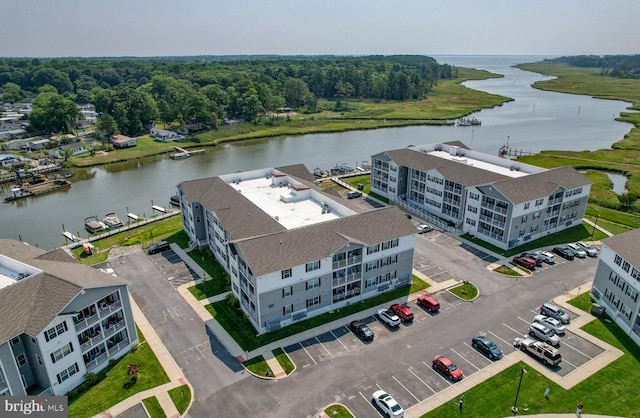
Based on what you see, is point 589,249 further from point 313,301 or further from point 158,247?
point 158,247

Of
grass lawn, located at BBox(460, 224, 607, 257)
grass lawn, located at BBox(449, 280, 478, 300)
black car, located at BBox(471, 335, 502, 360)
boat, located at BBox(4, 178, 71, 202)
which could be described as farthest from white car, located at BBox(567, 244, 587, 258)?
boat, located at BBox(4, 178, 71, 202)

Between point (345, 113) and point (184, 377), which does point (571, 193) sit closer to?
point (184, 377)

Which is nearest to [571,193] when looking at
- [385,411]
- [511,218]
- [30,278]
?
[511,218]

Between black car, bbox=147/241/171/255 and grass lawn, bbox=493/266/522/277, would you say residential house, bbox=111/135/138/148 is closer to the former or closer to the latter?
black car, bbox=147/241/171/255

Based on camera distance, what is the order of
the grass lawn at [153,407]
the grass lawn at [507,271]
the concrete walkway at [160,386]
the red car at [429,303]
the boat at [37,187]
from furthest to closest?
the boat at [37,187] < the grass lawn at [507,271] < the red car at [429,303] < the concrete walkway at [160,386] < the grass lawn at [153,407]

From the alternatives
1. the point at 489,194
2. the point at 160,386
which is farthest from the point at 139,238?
the point at 489,194

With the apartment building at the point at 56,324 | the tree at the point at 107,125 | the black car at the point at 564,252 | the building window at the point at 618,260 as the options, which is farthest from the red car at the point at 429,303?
the tree at the point at 107,125

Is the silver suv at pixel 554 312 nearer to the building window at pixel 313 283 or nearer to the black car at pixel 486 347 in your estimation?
the black car at pixel 486 347
